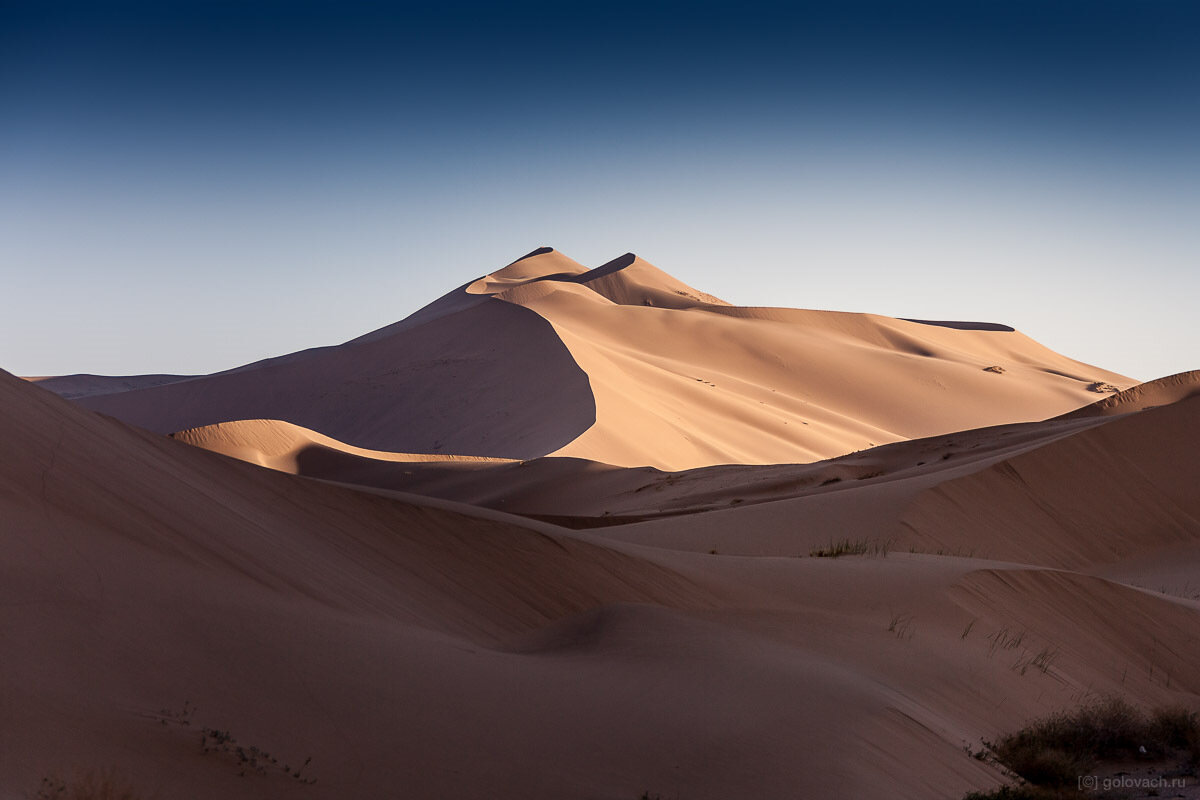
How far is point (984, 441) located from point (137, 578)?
20.6 m

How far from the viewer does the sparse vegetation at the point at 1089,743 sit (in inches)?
246

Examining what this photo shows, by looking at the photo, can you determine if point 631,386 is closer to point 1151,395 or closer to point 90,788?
point 1151,395

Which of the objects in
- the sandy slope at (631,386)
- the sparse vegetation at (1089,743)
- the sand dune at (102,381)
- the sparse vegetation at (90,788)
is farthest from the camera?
the sand dune at (102,381)

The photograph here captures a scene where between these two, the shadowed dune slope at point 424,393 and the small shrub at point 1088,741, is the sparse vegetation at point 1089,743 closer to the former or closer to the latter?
the small shrub at point 1088,741

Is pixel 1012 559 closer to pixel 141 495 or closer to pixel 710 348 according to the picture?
pixel 141 495

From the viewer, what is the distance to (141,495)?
21.6 ft

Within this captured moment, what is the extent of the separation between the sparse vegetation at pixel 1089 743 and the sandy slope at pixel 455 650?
295 millimetres

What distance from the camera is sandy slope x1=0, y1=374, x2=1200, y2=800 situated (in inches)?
178

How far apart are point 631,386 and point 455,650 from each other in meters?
36.5

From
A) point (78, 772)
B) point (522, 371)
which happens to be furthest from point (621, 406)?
point (78, 772)

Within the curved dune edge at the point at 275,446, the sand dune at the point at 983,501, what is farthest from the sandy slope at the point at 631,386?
the sand dune at the point at 983,501

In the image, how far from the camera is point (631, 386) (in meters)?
42.5

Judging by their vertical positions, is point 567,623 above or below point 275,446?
below

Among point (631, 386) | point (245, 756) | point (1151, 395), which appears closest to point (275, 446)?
point (631, 386)
